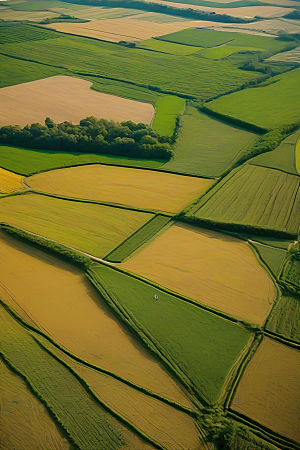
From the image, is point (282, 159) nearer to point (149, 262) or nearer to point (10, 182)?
point (149, 262)

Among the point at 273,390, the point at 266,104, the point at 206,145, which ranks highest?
the point at 266,104

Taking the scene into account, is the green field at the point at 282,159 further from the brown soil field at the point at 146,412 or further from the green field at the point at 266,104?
the brown soil field at the point at 146,412

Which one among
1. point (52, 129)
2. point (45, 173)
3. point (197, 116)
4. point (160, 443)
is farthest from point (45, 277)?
point (197, 116)

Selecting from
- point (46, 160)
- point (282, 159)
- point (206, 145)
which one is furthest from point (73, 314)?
point (206, 145)

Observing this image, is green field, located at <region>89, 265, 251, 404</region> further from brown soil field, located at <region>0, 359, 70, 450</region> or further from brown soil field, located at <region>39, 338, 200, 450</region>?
brown soil field, located at <region>0, 359, 70, 450</region>

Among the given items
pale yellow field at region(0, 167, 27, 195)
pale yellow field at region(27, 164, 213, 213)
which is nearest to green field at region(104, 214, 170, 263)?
pale yellow field at region(27, 164, 213, 213)

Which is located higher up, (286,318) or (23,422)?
(286,318)
